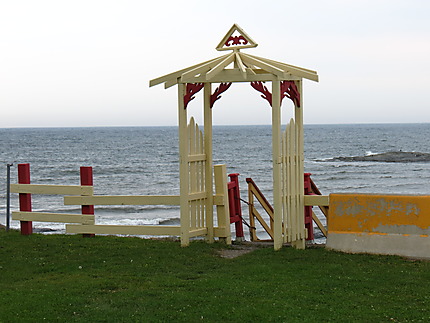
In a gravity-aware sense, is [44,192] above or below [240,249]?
above

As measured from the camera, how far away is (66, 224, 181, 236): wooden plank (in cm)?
1238

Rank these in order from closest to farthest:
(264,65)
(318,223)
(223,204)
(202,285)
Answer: (202,285) → (264,65) → (223,204) → (318,223)

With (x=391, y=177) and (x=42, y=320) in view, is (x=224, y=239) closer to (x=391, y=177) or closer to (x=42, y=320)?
(x=42, y=320)

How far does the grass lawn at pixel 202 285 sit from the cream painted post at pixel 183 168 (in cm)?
39

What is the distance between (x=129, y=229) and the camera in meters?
12.9

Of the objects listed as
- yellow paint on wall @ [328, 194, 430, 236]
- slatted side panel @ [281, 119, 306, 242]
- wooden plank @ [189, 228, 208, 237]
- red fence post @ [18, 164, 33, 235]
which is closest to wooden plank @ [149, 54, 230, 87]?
slatted side panel @ [281, 119, 306, 242]

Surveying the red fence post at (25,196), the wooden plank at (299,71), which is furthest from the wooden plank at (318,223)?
the red fence post at (25,196)

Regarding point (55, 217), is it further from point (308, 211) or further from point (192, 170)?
point (308, 211)

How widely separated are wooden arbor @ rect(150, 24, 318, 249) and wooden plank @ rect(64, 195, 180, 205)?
1.43 ft

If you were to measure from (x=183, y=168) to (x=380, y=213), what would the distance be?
3.27 m

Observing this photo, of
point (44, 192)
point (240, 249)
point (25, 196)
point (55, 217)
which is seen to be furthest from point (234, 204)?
point (25, 196)

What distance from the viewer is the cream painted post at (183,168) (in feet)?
39.3

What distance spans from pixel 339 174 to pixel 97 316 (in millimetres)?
43246

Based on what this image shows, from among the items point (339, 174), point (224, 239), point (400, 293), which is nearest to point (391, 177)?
point (339, 174)
